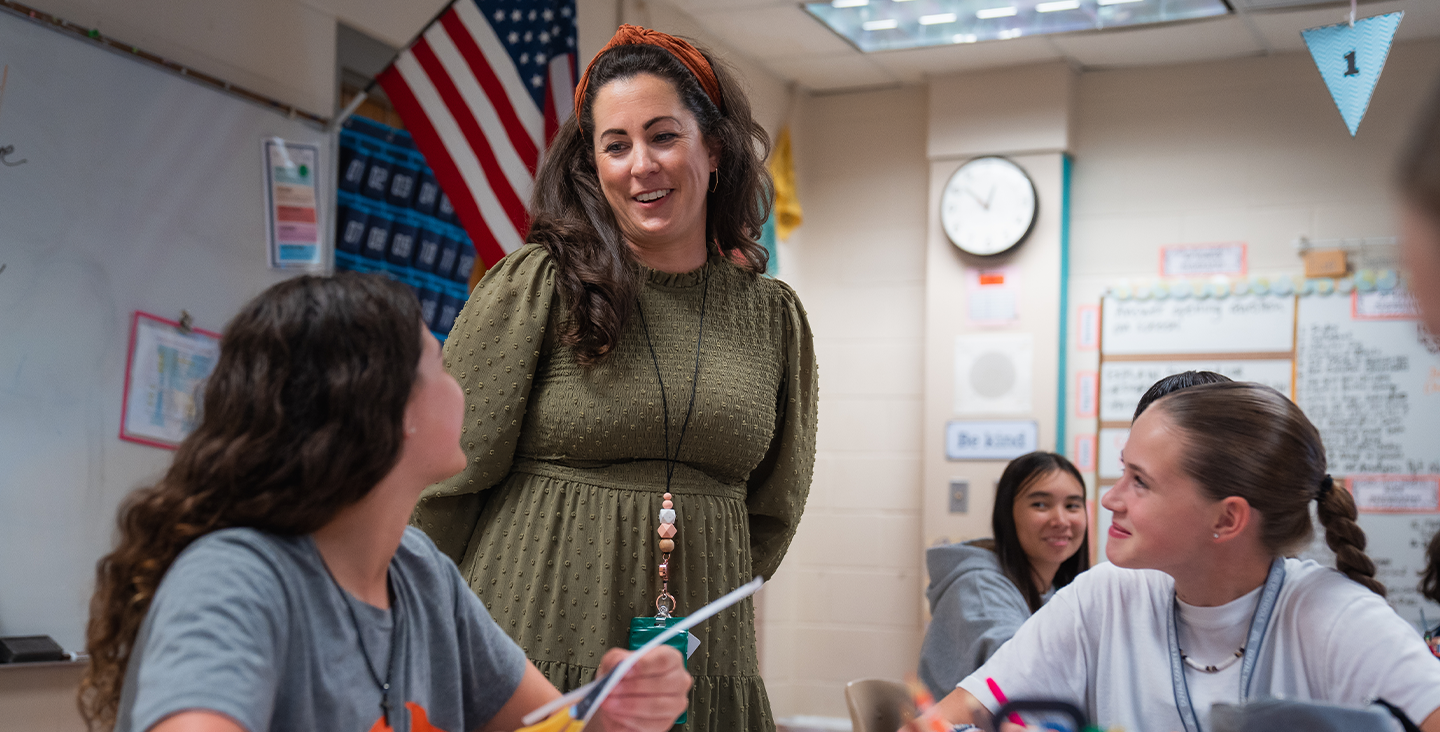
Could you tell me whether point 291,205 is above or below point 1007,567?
above

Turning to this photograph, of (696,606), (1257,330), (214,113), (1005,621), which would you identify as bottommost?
(1005,621)

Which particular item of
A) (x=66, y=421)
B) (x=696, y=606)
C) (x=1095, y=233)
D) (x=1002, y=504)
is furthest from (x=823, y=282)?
(x=696, y=606)

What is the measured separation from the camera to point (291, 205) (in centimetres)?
295

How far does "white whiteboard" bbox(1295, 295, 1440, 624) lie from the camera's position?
443 cm

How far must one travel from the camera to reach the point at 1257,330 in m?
4.66

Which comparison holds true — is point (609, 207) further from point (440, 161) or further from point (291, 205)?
point (440, 161)

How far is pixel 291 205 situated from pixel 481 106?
0.61 meters

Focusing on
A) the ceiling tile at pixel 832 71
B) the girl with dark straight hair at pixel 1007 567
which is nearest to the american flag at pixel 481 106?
the girl with dark straight hair at pixel 1007 567

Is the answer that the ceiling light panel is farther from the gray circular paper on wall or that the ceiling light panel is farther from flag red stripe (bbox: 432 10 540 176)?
flag red stripe (bbox: 432 10 540 176)

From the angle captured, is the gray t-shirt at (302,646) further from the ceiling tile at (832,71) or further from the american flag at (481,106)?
the ceiling tile at (832,71)

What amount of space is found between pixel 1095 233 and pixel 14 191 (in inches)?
155

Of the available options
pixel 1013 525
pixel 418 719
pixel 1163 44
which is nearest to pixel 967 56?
pixel 1163 44

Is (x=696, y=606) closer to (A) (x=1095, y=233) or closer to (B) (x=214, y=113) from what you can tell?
(B) (x=214, y=113)

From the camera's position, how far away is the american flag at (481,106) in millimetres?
3236
